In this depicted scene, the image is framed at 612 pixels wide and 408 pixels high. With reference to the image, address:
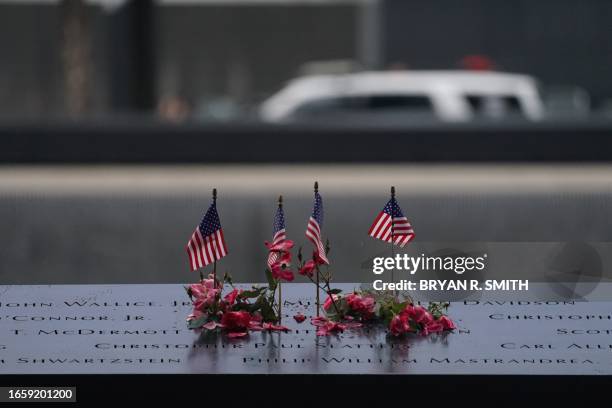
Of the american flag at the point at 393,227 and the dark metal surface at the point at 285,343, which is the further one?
the american flag at the point at 393,227

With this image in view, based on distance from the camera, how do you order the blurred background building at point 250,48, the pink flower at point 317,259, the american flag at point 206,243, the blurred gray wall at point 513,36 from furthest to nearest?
the blurred gray wall at point 513,36 → the blurred background building at point 250,48 → the american flag at point 206,243 → the pink flower at point 317,259

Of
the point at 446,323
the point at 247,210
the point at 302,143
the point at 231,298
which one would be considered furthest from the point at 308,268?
the point at 302,143

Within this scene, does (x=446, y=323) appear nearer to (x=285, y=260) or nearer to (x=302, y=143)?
(x=285, y=260)

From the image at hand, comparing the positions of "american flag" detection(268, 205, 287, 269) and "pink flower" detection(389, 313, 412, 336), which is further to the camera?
"american flag" detection(268, 205, 287, 269)

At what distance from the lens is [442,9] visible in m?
22.6

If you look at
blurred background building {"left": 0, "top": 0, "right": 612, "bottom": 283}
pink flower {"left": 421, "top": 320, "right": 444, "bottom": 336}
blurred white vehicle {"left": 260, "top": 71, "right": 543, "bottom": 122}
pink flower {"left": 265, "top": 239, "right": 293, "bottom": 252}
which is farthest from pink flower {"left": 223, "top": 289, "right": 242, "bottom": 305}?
blurred white vehicle {"left": 260, "top": 71, "right": 543, "bottom": 122}

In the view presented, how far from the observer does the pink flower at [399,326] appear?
12.0ft

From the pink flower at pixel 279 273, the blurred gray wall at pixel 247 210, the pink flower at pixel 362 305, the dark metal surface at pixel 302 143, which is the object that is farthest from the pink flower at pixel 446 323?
the dark metal surface at pixel 302 143

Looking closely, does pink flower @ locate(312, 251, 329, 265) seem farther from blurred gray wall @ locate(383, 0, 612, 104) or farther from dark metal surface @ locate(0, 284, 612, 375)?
blurred gray wall @ locate(383, 0, 612, 104)

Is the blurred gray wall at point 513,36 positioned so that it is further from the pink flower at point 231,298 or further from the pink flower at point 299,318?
the pink flower at point 231,298

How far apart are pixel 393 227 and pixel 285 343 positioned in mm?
639

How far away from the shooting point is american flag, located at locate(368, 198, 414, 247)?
3914 millimetres

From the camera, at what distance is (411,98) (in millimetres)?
14320

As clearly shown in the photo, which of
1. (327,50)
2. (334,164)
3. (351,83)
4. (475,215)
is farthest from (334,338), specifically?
(327,50)
